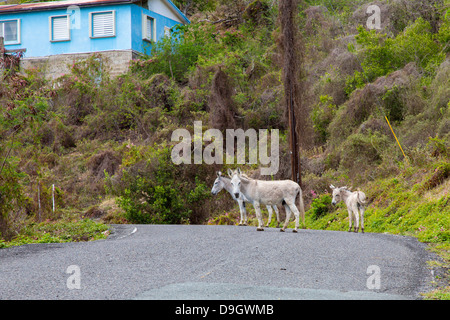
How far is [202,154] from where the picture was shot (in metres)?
26.3

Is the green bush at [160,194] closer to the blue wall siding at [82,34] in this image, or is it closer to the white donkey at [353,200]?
the white donkey at [353,200]

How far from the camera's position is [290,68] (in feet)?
77.9

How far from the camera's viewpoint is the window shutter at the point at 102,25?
137 ft

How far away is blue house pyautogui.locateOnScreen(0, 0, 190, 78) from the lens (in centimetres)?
4181

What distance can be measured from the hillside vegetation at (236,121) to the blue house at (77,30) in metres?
1.27

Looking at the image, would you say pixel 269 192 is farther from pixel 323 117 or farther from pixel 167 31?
pixel 167 31

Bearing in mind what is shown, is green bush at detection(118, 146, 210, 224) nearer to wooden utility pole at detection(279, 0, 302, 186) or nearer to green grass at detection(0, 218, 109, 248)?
green grass at detection(0, 218, 109, 248)

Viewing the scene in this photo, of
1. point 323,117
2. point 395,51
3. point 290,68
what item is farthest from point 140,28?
point 290,68

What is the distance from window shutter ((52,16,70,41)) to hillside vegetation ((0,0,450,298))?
2.81 meters

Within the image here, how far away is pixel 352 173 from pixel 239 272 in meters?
17.3

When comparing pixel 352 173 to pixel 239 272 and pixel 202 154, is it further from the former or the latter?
pixel 239 272

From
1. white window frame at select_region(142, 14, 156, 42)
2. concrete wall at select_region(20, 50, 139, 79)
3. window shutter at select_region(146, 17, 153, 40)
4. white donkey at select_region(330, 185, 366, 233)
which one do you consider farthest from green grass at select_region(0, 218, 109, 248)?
window shutter at select_region(146, 17, 153, 40)

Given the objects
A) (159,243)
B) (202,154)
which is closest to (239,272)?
(159,243)

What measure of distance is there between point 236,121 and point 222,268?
1011 inches
